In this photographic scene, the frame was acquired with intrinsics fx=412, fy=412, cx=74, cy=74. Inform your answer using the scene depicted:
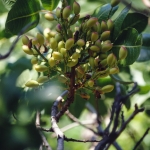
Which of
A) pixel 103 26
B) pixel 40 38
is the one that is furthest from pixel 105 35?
pixel 40 38

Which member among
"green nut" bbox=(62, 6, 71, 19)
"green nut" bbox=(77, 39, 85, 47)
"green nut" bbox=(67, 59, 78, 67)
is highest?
"green nut" bbox=(62, 6, 71, 19)

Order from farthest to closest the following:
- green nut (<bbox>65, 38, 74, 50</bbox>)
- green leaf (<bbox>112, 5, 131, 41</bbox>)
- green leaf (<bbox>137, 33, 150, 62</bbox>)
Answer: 1. green leaf (<bbox>137, 33, 150, 62</bbox>)
2. green leaf (<bbox>112, 5, 131, 41</bbox>)
3. green nut (<bbox>65, 38, 74, 50</bbox>)

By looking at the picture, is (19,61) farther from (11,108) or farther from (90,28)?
(90,28)

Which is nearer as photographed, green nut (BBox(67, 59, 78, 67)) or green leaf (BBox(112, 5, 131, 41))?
green nut (BBox(67, 59, 78, 67))

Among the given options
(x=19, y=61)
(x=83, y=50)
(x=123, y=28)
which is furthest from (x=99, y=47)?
(x=19, y=61)

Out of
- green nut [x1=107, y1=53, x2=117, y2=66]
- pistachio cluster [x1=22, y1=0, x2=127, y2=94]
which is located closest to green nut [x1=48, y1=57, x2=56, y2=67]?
pistachio cluster [x1=22, y1=0, x2=127, y2=94]

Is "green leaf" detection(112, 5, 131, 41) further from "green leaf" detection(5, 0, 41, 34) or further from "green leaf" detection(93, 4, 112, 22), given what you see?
"green leaf" detection(5, 0, 41, 34)

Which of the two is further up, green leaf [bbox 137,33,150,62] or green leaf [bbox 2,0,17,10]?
green leaf [bbox 2,0,17,10]

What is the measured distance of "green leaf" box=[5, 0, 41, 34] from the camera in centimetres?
93

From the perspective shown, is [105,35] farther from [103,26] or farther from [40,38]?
[40,38]

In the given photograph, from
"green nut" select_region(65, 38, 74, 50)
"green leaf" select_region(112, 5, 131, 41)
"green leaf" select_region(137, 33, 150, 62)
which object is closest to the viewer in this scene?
"green nut" select_region(65, 38, 74, 50)

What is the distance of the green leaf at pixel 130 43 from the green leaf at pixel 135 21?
0.04 metres

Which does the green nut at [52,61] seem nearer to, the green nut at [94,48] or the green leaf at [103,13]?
the green nut at [94,48]

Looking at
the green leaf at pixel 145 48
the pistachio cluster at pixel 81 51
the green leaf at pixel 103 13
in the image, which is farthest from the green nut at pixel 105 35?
the green leaf at pixel 145 48
